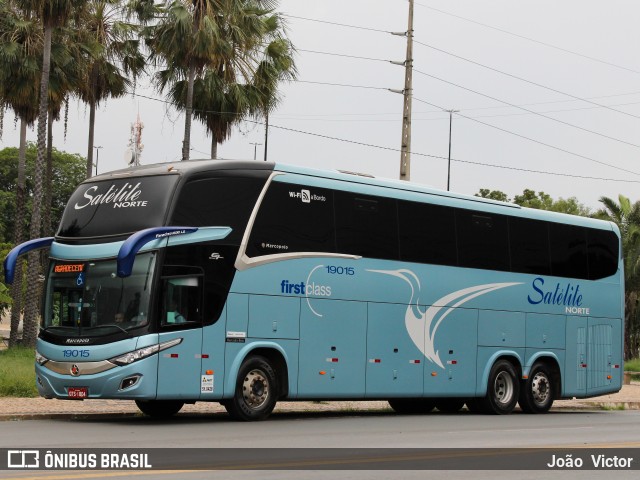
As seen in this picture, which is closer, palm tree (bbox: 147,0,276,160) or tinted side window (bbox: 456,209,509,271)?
tinted side window (bbox: 456,209,509,271)

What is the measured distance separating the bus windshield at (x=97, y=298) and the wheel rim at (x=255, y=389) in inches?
96.2

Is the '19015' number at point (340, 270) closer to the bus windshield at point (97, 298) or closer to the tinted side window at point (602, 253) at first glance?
the bus windshield at point (97, 298)

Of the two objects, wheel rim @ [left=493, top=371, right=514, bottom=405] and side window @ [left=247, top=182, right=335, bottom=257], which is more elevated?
side window @ [left=247, top=182, right=335, bottom=257]

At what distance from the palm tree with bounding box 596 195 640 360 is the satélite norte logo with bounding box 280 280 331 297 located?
41.5 metres

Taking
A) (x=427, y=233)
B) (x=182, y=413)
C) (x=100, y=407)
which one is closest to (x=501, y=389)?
(x=427, y=233)

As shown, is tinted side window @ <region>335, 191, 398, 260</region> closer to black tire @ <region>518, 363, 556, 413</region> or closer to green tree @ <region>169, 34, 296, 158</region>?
black tire @ <region>518, 363, 556, 413</region>

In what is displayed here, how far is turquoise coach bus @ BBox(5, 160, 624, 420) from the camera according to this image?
19203mm

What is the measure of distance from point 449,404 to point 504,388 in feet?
4.48

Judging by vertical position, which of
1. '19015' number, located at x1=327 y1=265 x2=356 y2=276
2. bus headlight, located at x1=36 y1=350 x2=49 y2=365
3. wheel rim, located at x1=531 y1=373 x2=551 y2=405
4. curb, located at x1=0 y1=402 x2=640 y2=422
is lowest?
curb, located at x1=0 y1=402 x2=640 y2=422

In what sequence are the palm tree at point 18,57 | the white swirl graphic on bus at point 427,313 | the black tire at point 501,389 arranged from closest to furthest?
the white swirl graphic on bus at point 427,313
the black tire at point 501,389
the palm tree at point 18,57

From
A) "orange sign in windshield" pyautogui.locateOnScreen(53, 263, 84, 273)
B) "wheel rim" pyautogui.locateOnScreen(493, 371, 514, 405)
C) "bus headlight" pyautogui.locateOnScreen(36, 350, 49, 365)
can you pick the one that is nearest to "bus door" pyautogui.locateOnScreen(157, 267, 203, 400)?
"orange sign in windshield" pyautogui.locateOnScreen(53, 263, 84, 273)

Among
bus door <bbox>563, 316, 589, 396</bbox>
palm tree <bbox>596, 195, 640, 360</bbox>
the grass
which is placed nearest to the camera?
the grass

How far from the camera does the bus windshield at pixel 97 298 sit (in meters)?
19.0

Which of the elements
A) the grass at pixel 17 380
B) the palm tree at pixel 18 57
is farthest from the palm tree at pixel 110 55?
the grass at pixel 17 380
